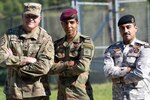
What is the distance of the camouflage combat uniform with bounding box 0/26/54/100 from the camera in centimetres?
638

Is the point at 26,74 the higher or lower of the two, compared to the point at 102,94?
higher

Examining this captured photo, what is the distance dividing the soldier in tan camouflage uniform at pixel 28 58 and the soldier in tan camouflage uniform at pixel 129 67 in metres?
0.77

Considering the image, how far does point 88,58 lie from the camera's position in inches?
254

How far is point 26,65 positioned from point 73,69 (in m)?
0.55

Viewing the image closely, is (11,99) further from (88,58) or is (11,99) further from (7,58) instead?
(88,58)

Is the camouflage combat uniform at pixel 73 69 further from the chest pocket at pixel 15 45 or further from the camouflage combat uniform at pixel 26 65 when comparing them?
the chest pocket at pixel 15 45

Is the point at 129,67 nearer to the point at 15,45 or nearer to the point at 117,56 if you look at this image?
the point at 117,56

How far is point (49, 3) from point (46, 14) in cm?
2070

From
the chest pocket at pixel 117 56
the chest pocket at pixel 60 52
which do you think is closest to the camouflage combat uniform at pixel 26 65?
the chest pocket at pixel 60 52

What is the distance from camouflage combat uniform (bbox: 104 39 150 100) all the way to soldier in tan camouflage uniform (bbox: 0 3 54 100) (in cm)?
78

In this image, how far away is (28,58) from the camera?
641cm

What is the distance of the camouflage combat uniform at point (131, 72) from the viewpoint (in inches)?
245

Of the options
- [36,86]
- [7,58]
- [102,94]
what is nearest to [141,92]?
[36,86]

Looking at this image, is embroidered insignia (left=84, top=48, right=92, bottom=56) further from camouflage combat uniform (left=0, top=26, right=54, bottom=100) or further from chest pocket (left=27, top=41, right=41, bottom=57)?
chest pocket (left=27, top=41, right=41, bottom=57)
